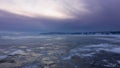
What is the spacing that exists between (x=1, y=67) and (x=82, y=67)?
5.77m

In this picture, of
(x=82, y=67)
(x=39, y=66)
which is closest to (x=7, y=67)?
(x=39, y=66)

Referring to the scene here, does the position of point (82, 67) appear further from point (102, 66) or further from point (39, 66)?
point (39, 66)

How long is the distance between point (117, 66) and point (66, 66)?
3.72 metres

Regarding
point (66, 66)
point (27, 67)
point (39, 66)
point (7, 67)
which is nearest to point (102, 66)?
point (66, 66)

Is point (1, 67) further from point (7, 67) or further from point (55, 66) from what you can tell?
point (55, 66)

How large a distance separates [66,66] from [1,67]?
15.3ft

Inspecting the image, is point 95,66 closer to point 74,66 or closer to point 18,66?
point 74,66

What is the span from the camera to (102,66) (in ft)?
41.8

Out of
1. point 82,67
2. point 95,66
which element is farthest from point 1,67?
point 95,66

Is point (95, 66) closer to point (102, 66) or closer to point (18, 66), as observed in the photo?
point (102, 66)

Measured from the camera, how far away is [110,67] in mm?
12297

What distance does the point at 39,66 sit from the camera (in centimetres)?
1255

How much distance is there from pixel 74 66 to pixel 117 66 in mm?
3132

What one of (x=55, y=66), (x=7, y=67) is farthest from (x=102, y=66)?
(x=7, y=67)
